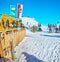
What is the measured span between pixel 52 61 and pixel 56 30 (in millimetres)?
24746

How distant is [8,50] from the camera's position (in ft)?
29.1

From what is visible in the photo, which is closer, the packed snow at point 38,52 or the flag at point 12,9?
the packed snow at point 38,52

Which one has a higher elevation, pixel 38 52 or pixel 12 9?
pixel 12 9

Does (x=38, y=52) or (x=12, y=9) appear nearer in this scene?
(x=38, y=52)

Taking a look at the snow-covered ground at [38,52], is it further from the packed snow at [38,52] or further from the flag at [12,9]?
the flag at [12,9]

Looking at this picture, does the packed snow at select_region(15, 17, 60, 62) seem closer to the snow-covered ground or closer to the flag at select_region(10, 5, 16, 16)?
the snow-covered ground

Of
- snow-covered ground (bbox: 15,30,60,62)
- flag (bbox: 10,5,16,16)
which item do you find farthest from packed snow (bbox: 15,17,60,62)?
flag (bbox: 10,5,16,16)

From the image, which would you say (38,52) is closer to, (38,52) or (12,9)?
(38,52)

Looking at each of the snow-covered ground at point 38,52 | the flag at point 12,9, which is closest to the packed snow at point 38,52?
the snow-covered ground at point 38,52

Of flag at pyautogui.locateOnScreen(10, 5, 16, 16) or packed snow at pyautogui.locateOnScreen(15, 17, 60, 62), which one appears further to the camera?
flag at pyautogui.locateOnScreen(10, 5, 16, 16)

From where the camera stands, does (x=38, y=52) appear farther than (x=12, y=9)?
No

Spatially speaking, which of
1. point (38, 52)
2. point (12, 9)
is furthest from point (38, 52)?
point (12, 9)

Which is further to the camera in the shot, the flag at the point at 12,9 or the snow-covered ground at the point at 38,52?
the flag at the point at 12,9

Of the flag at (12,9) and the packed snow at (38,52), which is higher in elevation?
the flag at (12,9)
